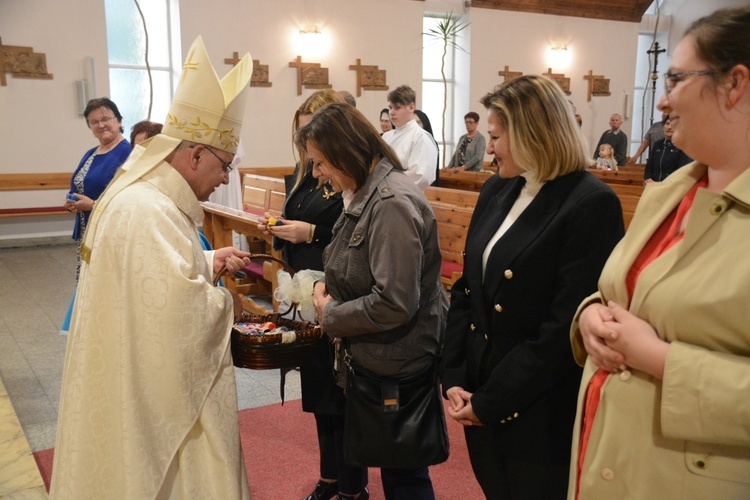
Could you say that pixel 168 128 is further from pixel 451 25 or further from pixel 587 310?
pixel 451 25

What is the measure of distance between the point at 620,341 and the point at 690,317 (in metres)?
0.13

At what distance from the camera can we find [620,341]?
1.18 m

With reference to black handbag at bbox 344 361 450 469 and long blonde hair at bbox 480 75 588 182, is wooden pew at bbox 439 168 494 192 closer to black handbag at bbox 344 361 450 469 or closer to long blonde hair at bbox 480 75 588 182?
black handbag at bbox 344 361 450 469

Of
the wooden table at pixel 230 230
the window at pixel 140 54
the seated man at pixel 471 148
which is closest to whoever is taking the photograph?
the wooden table at pixel 230 230

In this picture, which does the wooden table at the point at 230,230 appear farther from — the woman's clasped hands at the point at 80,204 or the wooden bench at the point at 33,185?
the wooden bench at the point at 33,185

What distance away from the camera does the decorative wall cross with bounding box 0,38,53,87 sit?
8.41 m

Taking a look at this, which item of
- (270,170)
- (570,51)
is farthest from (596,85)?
(270,170)

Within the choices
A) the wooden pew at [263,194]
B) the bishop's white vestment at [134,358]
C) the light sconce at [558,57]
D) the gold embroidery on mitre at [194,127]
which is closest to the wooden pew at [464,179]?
the wooden pew at [263,194]

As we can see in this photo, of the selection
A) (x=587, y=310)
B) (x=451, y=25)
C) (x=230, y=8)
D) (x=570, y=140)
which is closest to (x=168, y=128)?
(x=570, y=140)

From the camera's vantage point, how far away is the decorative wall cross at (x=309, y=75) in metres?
10.3

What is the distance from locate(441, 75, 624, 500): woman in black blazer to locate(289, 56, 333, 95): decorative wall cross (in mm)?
8976

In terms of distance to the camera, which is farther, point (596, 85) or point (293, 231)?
point (596, 85)

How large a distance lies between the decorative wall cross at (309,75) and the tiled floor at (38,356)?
184 inches

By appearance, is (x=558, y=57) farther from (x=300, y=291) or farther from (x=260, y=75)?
(x=300, y=291)
